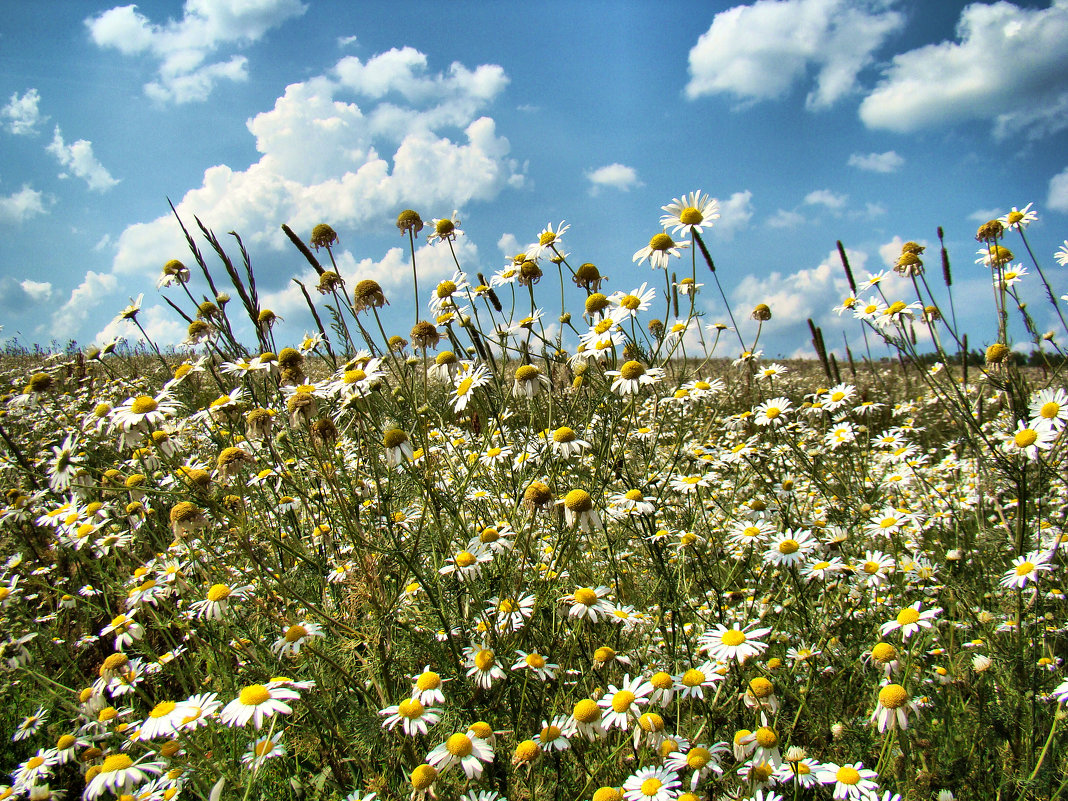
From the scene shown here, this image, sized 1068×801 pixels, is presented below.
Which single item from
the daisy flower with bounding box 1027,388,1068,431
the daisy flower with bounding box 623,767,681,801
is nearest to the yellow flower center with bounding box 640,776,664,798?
the daisy flower with bounding box 623,767,681,801

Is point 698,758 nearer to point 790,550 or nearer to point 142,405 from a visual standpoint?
point 790,550

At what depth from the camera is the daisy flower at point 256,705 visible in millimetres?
1643

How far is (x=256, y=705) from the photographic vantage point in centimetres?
170

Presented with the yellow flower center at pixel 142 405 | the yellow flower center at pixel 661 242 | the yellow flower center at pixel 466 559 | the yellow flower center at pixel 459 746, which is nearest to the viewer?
the yellow flower center at pixel 459 746

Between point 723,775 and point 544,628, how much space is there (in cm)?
93

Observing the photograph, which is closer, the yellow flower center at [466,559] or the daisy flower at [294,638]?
the daisy flower at [294,638]

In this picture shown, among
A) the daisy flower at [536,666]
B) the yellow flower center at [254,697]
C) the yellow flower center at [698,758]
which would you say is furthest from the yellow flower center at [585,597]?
the yellow flower center at [254,697]

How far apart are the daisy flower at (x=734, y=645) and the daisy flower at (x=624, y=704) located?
29 centimetres

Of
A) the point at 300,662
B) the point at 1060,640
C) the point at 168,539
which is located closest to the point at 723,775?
the point at 300,662

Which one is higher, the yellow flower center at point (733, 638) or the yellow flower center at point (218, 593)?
the yellow flower center at point (218, 593)

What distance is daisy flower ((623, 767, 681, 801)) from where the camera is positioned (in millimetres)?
1546

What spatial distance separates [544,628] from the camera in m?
2.53

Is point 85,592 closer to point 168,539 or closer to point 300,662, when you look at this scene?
point 168,539

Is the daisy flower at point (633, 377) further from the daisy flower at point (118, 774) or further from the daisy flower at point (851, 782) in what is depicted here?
the daisy flower at point (118, 774)
